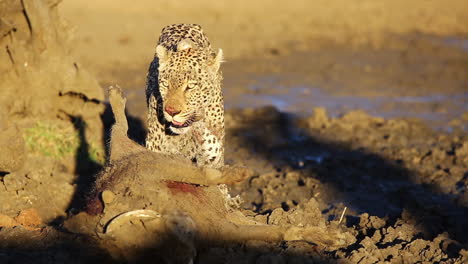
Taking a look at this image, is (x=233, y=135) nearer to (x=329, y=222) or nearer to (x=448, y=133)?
(x=448, y=133)

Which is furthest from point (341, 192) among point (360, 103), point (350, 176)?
point (360, 103)

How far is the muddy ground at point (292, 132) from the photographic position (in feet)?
17.3

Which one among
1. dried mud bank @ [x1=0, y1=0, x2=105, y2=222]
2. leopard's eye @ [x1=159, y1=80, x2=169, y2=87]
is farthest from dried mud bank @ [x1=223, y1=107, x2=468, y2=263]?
dried mud bank @ [x1=0, y1=0, x2=105, y2=222]

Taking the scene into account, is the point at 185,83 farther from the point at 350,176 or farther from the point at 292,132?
the point at 292,132

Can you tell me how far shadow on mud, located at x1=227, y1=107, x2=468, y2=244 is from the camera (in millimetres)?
6340

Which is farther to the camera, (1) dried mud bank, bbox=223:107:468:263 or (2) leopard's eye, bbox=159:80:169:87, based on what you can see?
(2) leopard's eye, bbox=159:80:169:87

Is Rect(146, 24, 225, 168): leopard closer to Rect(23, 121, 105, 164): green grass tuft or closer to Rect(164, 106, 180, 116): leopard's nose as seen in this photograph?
Rect(164, 106, 180, 116): leopard's nose

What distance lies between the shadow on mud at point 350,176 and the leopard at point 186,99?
2.65 ft

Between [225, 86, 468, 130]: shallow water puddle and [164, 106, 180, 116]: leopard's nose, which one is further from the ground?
[164, 106, 180, 116]: leopard's nose

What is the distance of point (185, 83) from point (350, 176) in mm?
2710

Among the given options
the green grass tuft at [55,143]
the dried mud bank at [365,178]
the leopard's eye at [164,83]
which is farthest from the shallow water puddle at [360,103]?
the leopard's eye at [164,83]

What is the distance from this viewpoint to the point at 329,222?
5.93m

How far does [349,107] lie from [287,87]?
60.2 inches

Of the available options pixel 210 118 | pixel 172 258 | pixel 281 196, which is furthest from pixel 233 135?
pixel 172 258
